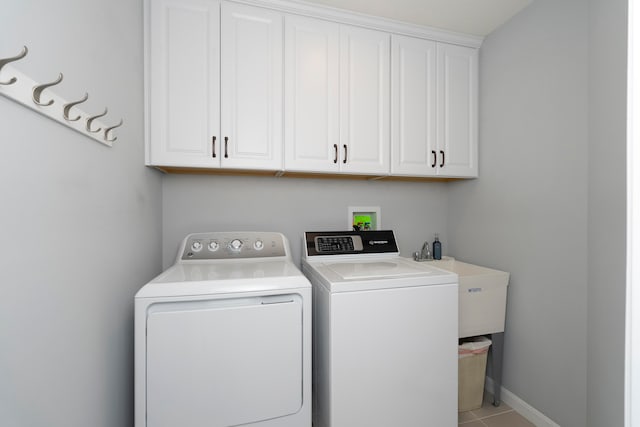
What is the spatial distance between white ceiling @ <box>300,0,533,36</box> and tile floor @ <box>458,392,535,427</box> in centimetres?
270

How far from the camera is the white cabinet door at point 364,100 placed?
71.6 inches

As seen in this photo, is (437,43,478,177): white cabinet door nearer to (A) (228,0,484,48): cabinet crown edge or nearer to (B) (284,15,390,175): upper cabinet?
(A) (228,0,484,48): cabinet crown edge

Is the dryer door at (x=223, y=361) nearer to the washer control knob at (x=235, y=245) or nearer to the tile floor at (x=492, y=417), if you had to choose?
the washer control knob at (x=235, y=245)

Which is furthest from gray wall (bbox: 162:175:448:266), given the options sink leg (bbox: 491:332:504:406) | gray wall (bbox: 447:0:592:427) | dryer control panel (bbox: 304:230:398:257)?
sink leg (bbox: 491:332:504:406)

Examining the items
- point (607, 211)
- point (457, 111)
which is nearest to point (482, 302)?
point (607, 211)

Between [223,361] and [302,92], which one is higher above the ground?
[302,92]

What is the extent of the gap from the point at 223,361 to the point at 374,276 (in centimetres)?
80

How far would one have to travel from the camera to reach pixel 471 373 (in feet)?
5.84

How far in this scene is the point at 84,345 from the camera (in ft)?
3.02

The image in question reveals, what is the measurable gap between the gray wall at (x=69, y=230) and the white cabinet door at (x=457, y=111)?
202 centimetres

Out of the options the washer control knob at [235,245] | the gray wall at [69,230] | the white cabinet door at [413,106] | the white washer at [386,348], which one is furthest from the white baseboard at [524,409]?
the gray wall at [69,230]

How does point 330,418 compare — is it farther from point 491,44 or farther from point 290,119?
point 491,44

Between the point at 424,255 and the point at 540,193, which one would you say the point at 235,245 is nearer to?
the point at 424,255

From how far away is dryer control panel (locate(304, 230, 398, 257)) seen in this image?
187 cm
